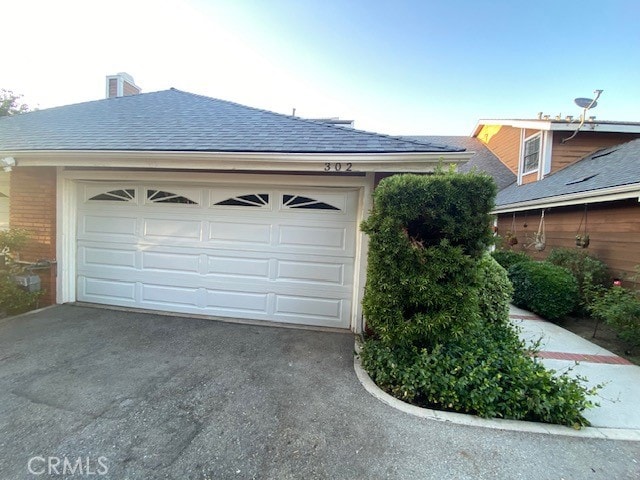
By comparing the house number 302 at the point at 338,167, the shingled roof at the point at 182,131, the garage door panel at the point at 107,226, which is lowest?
the garage door panel at the point at 107,226

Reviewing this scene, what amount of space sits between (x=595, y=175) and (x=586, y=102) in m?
4.67

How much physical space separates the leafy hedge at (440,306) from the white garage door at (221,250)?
58.5 inches

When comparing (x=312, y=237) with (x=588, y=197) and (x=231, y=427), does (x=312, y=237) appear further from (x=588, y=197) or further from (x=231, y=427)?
(x=588, y=197)

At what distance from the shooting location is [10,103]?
15.8 metres

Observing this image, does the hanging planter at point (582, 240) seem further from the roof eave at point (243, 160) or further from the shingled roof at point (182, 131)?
the shingled roof at point (182, 131)

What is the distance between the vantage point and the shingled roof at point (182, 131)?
14.2 ft

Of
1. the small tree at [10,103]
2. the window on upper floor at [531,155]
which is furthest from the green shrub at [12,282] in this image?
the small tree at [10,103]

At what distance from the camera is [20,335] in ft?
13.2

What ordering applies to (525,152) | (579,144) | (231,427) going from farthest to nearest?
1. (525,152)
2. (579,144)
3. (231,427)

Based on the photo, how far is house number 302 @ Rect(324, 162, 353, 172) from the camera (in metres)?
4.05

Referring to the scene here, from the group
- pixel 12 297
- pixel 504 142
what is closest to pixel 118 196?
pixel 12 297

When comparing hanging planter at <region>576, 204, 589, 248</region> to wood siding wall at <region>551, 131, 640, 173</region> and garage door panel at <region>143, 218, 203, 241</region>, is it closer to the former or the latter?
wood siding wall at <region>551, 131, 640, 173</region>

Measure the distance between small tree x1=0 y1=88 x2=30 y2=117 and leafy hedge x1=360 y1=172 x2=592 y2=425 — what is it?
2210 cm

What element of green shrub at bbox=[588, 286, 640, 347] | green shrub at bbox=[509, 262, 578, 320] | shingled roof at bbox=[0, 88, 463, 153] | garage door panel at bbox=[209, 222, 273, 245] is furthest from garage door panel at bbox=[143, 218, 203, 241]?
green shrub at bbox=[588, 286, 640, 347]
